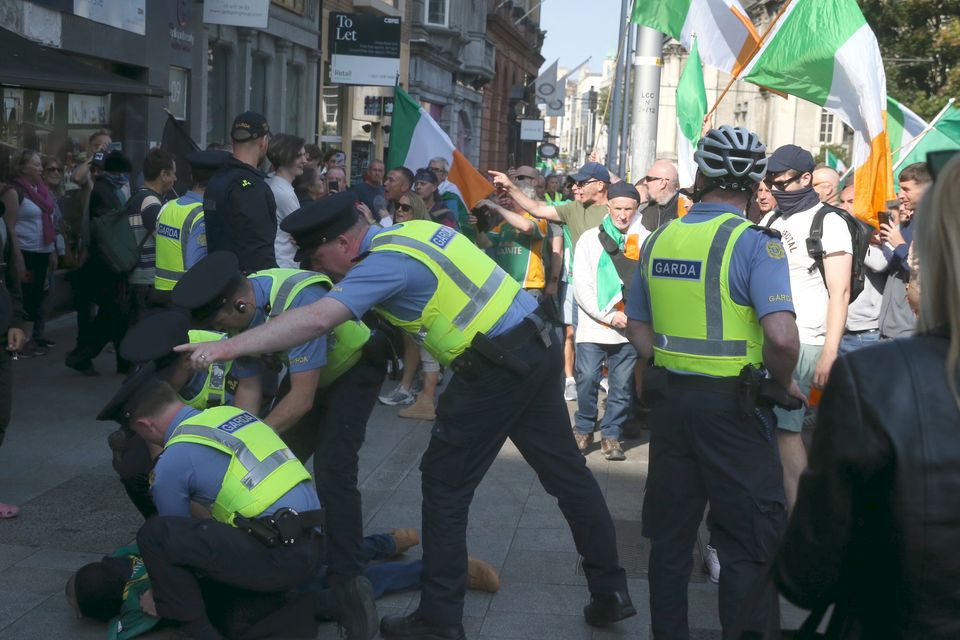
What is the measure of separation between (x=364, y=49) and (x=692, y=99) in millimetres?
11596

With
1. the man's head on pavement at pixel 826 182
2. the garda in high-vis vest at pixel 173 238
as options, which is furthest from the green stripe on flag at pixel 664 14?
the garda in high-vis vest at pixel 173 238

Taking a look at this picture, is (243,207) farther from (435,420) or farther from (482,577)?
(482,577)

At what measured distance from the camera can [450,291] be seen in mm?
4574

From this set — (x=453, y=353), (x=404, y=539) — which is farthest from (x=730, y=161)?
(x=404, y=539)

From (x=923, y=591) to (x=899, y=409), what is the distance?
29 cm

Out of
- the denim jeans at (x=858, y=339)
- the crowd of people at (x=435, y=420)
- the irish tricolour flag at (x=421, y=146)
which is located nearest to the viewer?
the crowd of people at (x=435, y=420)

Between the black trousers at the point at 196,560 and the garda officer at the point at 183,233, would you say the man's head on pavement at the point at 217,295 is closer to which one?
the black trousers at the point at 196,560

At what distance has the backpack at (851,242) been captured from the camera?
20.4ft

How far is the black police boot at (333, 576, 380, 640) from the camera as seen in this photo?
471cm

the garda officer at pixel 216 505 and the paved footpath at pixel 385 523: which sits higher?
the garda officer at pixel 216 505

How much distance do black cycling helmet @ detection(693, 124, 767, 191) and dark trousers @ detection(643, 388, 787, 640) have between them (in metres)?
0.76

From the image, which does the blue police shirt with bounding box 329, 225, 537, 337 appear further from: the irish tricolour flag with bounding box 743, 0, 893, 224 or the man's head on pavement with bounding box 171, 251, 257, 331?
the irish tricolour flag with bounding box 743, 0, 893, 224

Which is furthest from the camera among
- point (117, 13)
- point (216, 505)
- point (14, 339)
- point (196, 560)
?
point (117, 13)

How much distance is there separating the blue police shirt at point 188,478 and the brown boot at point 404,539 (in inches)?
48.5
